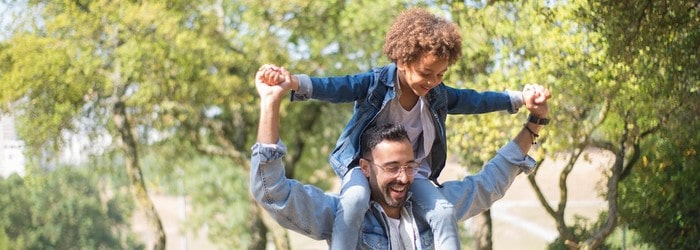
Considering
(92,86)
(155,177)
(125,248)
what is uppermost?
(92,86)

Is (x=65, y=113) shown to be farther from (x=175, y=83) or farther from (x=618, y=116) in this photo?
(x=618, y=116)

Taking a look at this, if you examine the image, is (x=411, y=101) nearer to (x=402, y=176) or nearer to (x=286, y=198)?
(x=402, y=176)

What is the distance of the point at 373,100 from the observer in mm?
4418

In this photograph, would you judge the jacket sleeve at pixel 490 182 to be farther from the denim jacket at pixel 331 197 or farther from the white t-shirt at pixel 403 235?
the white t-shirt at pixel 403 235

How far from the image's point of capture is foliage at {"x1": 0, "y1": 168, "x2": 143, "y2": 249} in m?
24.3

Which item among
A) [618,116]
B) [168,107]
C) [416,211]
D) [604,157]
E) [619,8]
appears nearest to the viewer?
[416,211]

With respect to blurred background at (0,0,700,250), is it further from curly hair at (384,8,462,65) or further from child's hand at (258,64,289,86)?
child's hand at (258,64,289,86)

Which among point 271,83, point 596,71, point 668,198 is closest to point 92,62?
point 596,71

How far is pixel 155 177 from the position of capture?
24219 mm

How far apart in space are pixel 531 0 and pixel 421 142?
751 centimetres

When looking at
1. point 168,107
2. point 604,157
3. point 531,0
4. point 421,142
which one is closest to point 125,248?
point 168,107

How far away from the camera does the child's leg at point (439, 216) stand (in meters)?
4.42

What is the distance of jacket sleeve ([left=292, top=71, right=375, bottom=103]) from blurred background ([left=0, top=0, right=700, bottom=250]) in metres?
4.84

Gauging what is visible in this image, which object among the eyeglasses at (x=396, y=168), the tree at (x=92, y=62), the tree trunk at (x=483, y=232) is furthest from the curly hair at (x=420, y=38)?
the tree at (x=92, y=62)
